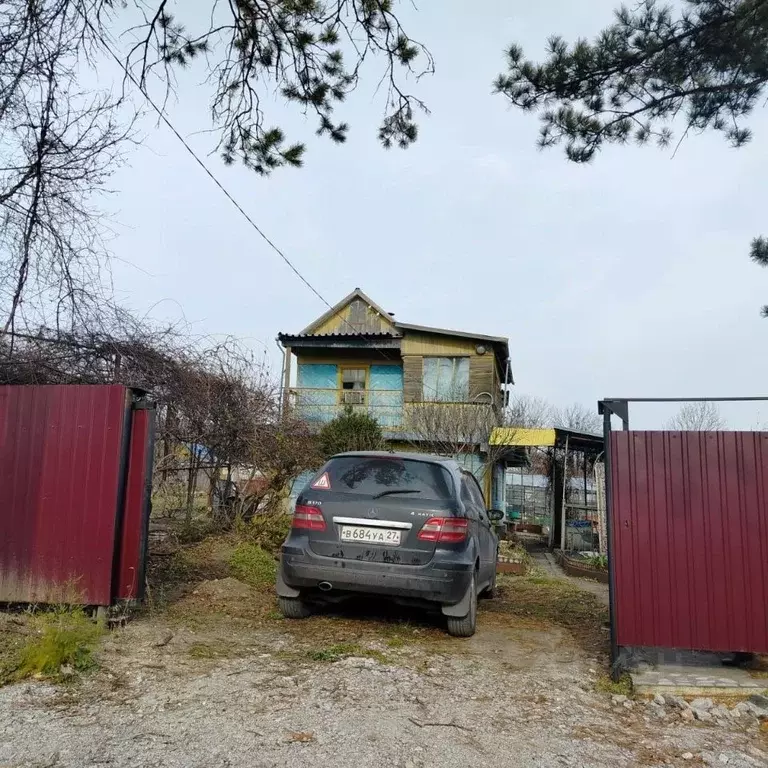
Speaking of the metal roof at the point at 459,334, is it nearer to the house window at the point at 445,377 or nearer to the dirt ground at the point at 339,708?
the house window at the point at 445,377

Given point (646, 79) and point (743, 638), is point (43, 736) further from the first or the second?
point (646, 79)

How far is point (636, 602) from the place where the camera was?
448 cm

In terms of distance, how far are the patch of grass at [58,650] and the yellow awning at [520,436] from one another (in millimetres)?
13713

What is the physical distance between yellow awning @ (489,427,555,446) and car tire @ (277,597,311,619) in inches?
465

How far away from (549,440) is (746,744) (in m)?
13.4

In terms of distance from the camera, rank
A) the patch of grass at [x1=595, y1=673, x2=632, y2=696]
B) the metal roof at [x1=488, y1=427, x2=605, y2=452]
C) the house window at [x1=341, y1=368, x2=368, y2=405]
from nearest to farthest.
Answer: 1. the patch of grass at [x1=595, y1=673, x2=632, y2=696]
2. the metal roof at [x1=488, y1=427, x2=605, y2=452]
3. the house window at [x1=341, y1=368, x2=368, y2=405]

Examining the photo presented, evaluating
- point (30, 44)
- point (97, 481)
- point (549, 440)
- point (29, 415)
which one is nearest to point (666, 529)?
point (97, 481)

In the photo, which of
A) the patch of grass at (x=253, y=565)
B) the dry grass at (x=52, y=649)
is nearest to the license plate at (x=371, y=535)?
the dry grass at (x=52, y=649)

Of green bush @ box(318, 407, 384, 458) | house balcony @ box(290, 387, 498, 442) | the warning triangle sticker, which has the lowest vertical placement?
the warning triangle sticker

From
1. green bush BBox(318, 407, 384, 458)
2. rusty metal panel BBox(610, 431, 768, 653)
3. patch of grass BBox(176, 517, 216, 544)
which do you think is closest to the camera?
rusty metal panel BBox(610, 431, 768, 653)

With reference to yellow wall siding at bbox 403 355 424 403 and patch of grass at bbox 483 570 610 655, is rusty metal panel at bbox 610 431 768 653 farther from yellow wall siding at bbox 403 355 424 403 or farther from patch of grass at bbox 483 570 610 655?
yellow wall siding at bbox 403 355 424 403

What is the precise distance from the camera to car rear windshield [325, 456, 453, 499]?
5602mm

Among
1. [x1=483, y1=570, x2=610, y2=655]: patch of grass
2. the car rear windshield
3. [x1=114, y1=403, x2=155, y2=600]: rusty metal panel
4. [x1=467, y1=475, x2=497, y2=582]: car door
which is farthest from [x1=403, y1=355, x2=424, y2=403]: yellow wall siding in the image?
[x1=114, y1=403, x2=155, y2=600]: rusty metal panel

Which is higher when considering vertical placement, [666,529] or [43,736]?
[666,529]
